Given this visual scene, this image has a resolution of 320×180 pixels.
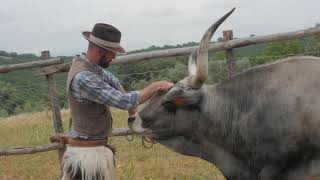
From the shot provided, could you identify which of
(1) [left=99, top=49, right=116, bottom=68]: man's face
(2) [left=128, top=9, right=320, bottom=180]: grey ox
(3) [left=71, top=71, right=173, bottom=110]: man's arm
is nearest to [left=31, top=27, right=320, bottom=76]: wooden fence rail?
(2) [left=128, top=9, right=320, bottom=180]: grey ox

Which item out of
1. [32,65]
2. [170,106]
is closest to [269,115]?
[170,106]

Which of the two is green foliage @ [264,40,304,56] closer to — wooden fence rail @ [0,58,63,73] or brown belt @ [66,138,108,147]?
wooden fence rail @ [0,58,63,73]

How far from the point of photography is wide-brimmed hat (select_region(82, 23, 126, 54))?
15.6 feet

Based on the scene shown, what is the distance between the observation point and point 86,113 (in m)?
4.87

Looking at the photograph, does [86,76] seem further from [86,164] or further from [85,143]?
[86,164]

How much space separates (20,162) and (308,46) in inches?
210

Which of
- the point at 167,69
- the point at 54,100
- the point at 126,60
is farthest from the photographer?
the point at 167,69

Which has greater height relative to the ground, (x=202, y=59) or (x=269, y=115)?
(x=202, y=59)

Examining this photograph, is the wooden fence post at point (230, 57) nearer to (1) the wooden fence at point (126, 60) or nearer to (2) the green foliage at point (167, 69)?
(1) the wooden fence at point (126, 60)

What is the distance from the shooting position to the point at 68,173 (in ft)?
16.4

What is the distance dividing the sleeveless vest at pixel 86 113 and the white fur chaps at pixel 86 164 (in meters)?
0.15

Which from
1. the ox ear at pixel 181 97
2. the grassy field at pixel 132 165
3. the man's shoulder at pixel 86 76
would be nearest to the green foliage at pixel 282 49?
the grassy field at pixel 132 165

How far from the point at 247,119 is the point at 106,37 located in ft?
4.34

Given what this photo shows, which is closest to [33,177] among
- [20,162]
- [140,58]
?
[20,162]
